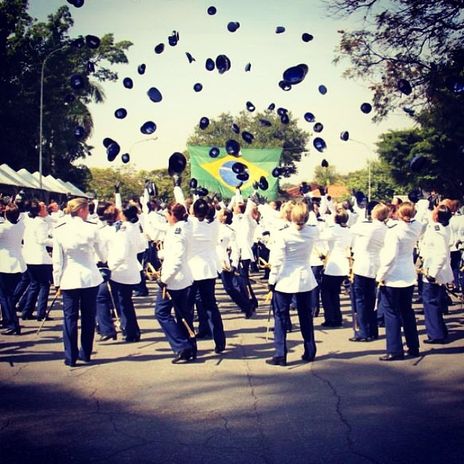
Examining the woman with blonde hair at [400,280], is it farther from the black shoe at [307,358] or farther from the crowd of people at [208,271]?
the black shoe at [307,358]

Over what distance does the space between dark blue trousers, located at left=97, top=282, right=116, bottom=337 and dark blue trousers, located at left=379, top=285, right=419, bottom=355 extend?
12.4 ft

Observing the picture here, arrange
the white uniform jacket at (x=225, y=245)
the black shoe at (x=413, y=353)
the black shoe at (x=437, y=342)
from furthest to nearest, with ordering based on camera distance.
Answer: the white uniform jacket at (x=225, y=245)
the black shoe at (x=437, y=342)
the black shoe at (x=413, y=353)

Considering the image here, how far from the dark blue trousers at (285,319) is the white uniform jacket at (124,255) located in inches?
92.0

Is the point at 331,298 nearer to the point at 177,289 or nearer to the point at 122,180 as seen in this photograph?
the point at 177,289

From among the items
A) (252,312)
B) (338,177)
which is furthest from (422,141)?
(338,177)

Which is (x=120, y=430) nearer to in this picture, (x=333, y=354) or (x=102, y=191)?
(x=333, y=354)

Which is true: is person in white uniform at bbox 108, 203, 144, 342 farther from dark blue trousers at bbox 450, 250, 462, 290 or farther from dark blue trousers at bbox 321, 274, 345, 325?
dark blue trousers at bbox 450, 250, 462, 290

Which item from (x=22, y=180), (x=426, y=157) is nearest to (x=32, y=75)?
(x=22, y=180)

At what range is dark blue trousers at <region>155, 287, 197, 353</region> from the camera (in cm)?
678

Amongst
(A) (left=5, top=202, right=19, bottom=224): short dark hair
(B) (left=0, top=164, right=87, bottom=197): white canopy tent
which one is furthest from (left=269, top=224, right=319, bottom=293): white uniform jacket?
(B) (left=0, top=164, right=87, bottom=197): white canopy tent

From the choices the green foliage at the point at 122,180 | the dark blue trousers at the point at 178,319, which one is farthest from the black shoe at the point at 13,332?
the green foliage at the point at 122,180

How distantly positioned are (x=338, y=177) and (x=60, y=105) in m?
75.4

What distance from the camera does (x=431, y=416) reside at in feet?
15.9

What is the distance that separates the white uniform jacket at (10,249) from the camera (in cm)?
843
